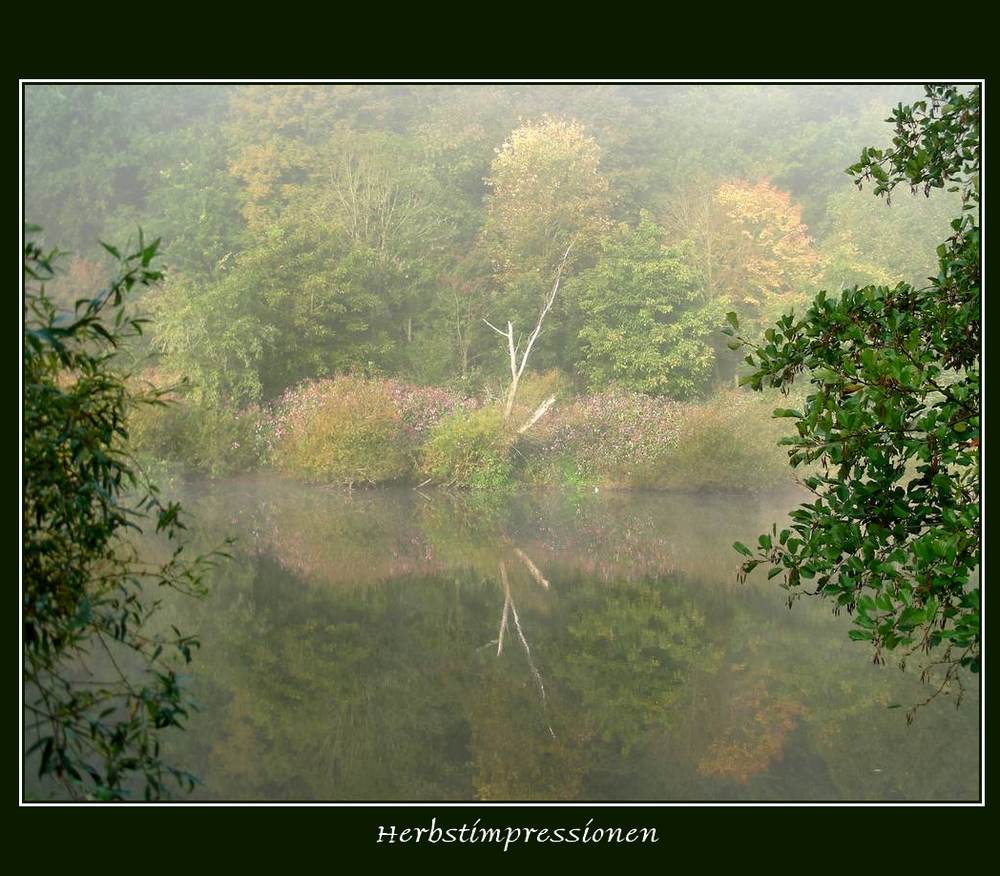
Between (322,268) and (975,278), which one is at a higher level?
(322,268)

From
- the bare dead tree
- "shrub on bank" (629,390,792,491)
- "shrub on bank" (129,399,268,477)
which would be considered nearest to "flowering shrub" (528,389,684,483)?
"shrub on bank" (629,390,792,491)

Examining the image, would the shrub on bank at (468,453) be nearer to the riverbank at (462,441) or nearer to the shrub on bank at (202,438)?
the riverbank at (462,441)

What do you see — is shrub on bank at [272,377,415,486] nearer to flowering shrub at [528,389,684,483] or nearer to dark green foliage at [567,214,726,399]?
flowering shrub at [528,389,684,483]

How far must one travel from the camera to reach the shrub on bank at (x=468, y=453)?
12312 mm

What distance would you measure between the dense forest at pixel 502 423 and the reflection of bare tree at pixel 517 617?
0.11 ft

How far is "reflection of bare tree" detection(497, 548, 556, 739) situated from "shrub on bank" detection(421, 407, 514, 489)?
3289mm

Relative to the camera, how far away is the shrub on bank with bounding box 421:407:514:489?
1231cm

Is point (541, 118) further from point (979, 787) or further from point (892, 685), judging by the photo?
point (979, 787)

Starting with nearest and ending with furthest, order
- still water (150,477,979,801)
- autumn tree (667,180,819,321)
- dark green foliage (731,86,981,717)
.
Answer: dark green foliage (731,86,981,717) → still water (150,477,979,801) → autumn tree (667,180,819,321)

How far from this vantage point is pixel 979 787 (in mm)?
4652

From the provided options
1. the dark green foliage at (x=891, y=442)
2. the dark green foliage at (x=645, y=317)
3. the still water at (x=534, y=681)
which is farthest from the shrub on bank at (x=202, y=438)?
the dark green foliage at (x=891, y=442)

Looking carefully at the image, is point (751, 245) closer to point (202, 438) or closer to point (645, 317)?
point (645, 317)

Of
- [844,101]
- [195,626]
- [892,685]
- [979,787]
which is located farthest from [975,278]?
[844,101]
